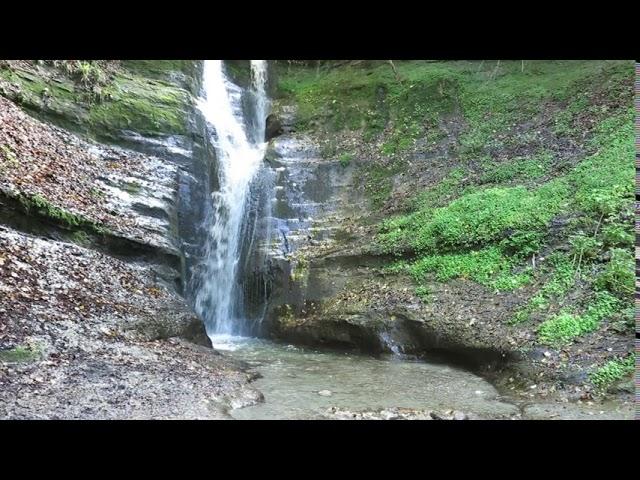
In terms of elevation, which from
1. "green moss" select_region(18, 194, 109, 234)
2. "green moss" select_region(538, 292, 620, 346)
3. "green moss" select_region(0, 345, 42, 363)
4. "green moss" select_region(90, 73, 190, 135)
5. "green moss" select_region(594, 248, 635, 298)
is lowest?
"green moss" select_region(0, 345, 42, 363)

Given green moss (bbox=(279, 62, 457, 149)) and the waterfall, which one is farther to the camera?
green moss (bbox=(279, 62, 457, 149))

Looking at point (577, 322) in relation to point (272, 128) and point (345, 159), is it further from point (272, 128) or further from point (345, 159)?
point (272, 128)

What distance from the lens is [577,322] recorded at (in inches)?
311

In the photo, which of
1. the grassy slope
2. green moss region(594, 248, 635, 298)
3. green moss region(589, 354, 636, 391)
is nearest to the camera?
green moss region(589, 354, 636, 391)

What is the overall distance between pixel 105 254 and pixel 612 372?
9.69 metres

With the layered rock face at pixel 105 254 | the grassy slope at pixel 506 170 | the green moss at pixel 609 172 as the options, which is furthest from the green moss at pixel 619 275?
the layered rock face at pixel 105 254

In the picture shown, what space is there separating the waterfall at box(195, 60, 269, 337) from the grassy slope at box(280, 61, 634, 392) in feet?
6.81

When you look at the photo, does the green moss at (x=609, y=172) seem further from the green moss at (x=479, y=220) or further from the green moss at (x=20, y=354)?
the green moss at (x=20, y=354)

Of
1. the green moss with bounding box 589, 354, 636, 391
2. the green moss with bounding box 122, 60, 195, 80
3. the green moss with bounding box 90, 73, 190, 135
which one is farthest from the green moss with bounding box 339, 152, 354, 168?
the green moss with bounding box 589, 354, 636, 391

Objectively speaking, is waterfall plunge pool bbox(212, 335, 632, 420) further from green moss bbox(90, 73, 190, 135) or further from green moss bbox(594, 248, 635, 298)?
green moss bbox(90, 73, 190, 135)

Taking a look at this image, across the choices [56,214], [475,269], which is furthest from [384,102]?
[56,214]

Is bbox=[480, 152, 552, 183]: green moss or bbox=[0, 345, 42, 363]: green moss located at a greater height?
bbox=[480, 152, 552, 183]: green moss

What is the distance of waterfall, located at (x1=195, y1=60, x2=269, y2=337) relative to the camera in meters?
13.7

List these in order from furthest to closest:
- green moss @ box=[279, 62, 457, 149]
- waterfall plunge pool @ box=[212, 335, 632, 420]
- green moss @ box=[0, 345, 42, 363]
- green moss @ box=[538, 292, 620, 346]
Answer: green moss @ box=[279, 62, 457, 149] → green moss @ box=[538, 292, 620, 346] → waterfall plunge pool @ box=[212, 335, 632, 420] → green moss @ box=[0, 345, 42, 363]
